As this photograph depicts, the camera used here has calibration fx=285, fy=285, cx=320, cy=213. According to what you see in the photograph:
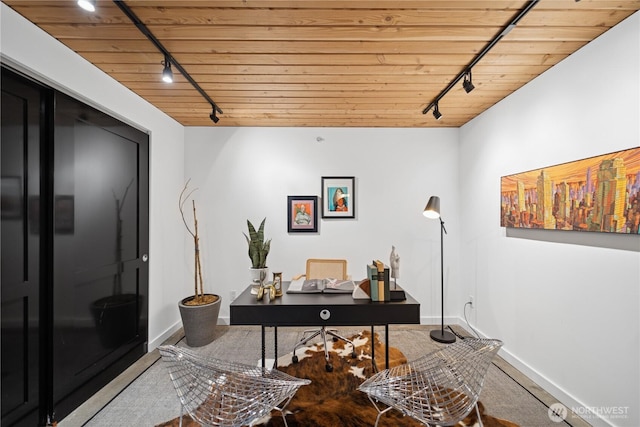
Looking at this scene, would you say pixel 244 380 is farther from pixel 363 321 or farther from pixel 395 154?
pixel 395 154

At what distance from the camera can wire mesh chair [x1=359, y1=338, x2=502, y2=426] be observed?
143 cm

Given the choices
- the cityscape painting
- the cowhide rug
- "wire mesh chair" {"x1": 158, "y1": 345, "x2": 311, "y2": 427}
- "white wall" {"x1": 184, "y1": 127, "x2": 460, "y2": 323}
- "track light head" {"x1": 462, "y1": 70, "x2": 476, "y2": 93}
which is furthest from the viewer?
"white wall" {"x1": 184, "y1": 127, "x2": 460, "y2": 323}

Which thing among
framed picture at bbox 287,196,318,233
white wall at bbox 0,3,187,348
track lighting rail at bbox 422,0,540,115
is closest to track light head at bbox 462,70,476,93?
track lighting rail at bbox 422,0,540,115

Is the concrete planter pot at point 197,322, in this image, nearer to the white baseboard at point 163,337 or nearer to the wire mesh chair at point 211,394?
the white baseboard at point 163,337

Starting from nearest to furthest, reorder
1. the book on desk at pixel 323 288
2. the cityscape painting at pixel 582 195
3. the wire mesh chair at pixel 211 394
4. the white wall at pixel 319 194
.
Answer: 1. the wire mesh chair at pixel 211 394
2. the cityscape painting at pixel 582 195
3. the book on desk at pixel 323 288
4. the white wall at pixel 319 194

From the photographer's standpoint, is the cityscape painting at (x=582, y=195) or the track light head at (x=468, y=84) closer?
the cityscape painting at (x=582, y=195)

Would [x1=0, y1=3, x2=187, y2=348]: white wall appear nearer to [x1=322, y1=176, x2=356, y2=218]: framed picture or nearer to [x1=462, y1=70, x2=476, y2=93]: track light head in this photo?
[x1=322, y1=176, x2=356, y2=218]: framed picture

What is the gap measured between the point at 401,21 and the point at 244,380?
2.24 meters

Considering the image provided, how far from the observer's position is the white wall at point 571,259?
1687 mm

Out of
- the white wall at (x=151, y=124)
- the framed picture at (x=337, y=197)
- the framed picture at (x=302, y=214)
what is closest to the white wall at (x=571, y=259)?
the framed picture at (x=337, y=197)

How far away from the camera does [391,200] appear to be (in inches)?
147

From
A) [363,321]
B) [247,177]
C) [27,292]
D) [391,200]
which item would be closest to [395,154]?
[391,200]

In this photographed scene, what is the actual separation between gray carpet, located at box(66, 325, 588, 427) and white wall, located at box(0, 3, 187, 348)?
0.62 metres

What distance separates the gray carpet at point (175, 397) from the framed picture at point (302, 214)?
1378 mm
